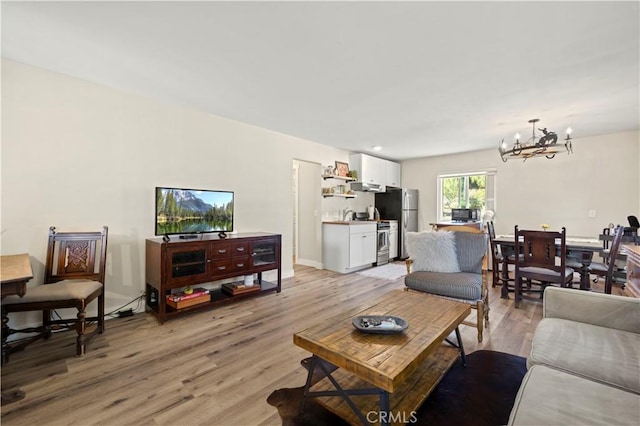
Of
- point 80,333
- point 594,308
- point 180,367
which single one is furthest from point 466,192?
point 80,333

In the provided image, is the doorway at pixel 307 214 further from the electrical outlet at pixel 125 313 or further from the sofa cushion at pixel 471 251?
the electrical outlet at pixel 125 313

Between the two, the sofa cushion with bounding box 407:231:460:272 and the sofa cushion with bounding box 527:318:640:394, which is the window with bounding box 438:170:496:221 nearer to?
the sofa cushion with bounding box 407:231:460:272

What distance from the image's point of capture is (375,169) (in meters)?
6.01

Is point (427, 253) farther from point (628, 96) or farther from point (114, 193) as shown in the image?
point (114, 193)

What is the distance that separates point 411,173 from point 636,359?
5.75m

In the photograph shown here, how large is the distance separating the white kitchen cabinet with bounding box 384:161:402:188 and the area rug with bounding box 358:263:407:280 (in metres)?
1.91

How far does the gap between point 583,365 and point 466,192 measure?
206 inches

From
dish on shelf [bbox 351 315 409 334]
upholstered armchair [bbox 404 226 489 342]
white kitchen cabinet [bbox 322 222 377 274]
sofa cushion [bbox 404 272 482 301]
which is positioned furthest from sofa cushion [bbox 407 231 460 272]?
white kitchen cabinet [bbox 322 222 377 274]

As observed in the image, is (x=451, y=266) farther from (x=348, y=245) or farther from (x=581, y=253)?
(x=348, y=245)

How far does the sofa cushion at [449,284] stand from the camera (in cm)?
253

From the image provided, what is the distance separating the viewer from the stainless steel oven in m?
5.62

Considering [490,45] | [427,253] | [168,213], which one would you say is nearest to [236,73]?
[168,213]

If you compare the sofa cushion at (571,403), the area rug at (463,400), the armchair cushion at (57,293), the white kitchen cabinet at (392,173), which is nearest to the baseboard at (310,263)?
the white kitchen cabinet at (392,173)

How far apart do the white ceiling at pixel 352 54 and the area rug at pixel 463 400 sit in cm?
236
